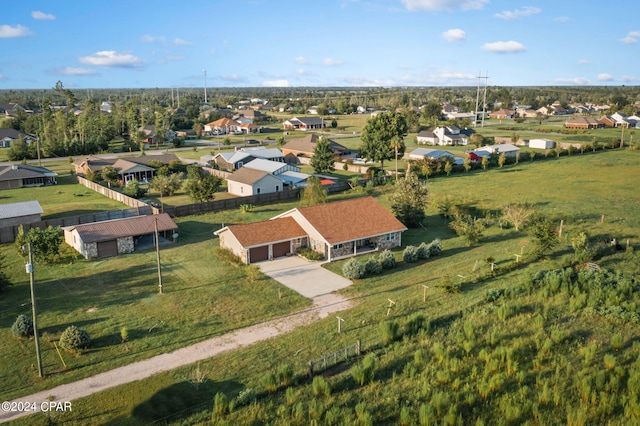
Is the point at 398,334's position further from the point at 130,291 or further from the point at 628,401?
the point at 130,291

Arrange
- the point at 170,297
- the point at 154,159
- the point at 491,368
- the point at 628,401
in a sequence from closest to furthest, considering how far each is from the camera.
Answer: the point at 628,401 < the point at 491,368 < the point at 170,297 < the point at 154,159

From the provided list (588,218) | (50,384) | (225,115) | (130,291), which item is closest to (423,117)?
(225,115)

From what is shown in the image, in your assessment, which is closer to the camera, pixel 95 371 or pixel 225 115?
pixel 95 371

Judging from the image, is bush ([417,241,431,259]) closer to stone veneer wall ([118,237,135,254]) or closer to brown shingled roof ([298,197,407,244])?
brown shingled roof ([298,197,407,244])

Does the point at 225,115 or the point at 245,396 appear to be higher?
the point at 225,115

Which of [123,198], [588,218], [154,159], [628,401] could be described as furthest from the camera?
[154,159]

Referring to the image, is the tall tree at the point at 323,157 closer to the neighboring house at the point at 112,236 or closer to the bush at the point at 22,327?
the neighboring house at the point at 112,236

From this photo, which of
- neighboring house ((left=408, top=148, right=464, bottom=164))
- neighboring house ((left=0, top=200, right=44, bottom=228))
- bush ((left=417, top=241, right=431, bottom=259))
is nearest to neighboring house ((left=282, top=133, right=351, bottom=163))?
neighboring house ((left=408, top=148, right=464, bottom=164))

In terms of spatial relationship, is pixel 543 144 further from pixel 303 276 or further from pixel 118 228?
pixel 118 228
